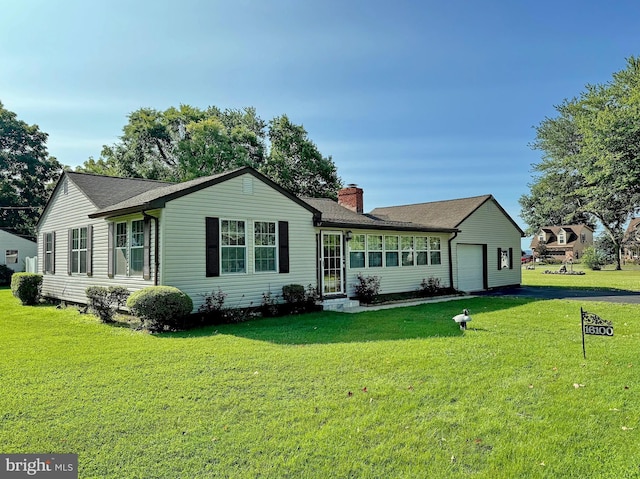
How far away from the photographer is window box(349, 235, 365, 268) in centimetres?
1446

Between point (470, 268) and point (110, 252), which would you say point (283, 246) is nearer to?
point (110, 252)

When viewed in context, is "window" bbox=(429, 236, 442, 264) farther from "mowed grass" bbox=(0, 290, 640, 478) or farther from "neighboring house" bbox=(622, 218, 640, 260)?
"neighboring house" bbox=(622, 218, 640, 260)

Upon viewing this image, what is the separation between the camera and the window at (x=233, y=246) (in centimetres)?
1087

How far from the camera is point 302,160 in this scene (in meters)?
35.2

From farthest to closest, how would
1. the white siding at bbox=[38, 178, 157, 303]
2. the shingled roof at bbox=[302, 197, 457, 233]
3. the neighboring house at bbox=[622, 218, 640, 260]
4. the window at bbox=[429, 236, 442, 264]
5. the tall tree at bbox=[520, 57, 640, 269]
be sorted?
1. the neighboring house at bbox=[622, 218, 640, 260]
2. the tall tree at bbox=[520, 57, 640, 269]
3. the window at bbox=[429, 236, 442, 264]
4. the shingled roof at bbox=[302, 197, 457, 233]
5. the white siding at bbox=[38, 178, 157, 303]

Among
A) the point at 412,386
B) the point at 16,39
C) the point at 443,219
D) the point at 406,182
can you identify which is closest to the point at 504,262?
the point at 443,219

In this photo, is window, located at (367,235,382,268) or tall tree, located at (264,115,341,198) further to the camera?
tall tree, located at (264,115,341,198)

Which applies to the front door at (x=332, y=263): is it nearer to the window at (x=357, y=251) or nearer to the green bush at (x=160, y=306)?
the window at (x=357, y=251)

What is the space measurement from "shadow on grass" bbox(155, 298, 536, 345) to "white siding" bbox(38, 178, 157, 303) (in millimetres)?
2987

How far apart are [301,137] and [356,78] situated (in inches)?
836

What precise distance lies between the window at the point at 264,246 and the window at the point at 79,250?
240 inches

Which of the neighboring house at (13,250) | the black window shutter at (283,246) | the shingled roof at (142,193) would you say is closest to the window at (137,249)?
the shingled roof at (142,193)

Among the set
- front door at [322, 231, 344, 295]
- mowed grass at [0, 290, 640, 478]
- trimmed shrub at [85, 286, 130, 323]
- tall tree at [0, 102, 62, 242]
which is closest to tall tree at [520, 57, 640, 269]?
front door at [322, 231, 344, 295]

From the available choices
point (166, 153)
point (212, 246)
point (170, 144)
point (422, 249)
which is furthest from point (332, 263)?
point (166, 153)
